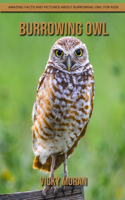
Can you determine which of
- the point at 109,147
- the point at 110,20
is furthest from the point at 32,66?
the point at 109,147

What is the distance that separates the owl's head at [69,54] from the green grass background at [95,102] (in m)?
1.16

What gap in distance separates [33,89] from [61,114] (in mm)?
1981

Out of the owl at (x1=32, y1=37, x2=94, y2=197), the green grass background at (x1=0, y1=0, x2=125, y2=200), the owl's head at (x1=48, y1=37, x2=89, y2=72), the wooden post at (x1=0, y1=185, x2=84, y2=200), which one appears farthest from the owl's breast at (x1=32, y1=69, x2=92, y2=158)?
the green grass background at (x1=0, y1=0, x2=125, y2=200)

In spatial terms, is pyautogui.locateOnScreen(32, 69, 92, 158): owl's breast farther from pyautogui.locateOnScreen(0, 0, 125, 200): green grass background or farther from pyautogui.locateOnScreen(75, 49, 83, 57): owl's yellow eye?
pyautogui.locateOnScreen(0, 0, 125, 200): green grass background

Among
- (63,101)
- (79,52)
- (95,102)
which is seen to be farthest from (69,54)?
(95,102)

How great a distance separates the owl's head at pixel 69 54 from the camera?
241 centimetres

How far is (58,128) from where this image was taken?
2654 millimetres

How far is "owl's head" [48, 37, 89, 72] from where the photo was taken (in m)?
2.41

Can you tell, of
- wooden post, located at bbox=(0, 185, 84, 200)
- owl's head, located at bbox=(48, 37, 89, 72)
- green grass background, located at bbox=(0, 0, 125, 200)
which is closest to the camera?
wooden post, located at bbox=(0, 185, 84, 200)

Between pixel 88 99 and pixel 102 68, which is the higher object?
pixel 102 68

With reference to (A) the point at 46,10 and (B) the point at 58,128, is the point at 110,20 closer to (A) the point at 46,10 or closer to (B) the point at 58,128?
(A) the point at 46,10

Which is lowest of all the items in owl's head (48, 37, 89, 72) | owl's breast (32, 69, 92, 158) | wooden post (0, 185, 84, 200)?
wooden post (0, 185, 84, 200)

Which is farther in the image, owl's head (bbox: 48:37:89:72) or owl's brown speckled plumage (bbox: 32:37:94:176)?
owl's brown speckled plumage (bbox: 32:37:94:176)

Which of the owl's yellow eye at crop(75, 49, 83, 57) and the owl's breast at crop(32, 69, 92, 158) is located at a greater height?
the owl's yellow eye at crop(75, 49, 83, 57)
